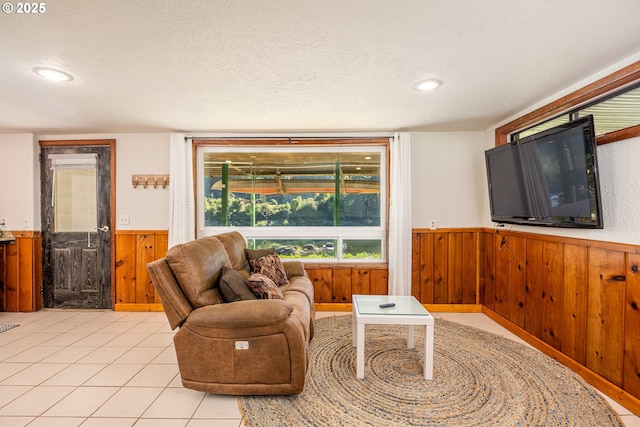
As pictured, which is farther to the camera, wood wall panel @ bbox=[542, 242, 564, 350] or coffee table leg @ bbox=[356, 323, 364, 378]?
wood wall panel @ bbox=[542, 242, 564, 350]

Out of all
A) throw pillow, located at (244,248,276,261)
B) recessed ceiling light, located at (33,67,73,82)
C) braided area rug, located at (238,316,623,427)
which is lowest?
braided area rug, located at (238,316,623,427)

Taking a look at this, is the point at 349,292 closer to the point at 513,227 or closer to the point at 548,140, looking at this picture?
the point at 513,227

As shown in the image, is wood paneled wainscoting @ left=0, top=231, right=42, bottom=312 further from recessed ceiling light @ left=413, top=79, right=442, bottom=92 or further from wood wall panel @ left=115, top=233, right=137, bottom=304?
recessed ceiling light @ left=413, top=79, right=442, bottom=92

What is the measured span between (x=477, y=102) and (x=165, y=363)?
359cm

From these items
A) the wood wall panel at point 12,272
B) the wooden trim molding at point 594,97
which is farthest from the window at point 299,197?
the wood wall panel at point 12,272

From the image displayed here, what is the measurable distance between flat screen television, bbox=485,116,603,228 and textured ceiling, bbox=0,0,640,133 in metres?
0.45

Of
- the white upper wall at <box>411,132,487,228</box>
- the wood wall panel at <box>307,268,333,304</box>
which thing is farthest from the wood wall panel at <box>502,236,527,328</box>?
the wood wall panel at <box>307,268,333,304</box>

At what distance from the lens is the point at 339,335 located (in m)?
2.98

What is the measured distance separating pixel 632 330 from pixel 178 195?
168 inches

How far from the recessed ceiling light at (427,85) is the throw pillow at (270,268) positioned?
2.14m

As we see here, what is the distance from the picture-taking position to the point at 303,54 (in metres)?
1.90

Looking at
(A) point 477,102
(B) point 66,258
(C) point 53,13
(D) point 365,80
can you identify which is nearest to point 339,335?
(D) point 365,80

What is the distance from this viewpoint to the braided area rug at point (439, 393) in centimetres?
178

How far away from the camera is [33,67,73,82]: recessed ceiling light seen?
6.84 ft
